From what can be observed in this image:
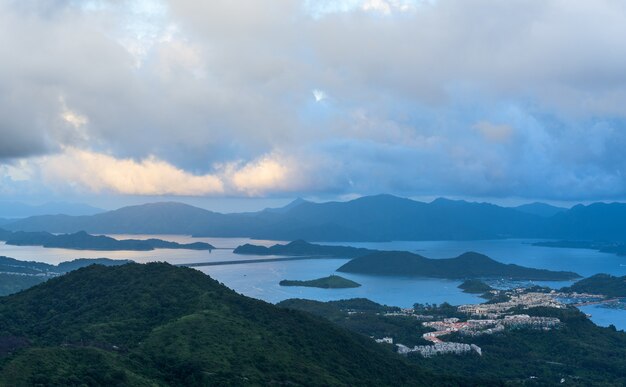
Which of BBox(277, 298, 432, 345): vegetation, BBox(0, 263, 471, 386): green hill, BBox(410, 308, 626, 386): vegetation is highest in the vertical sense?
BBox(0, 263, 471, 386): green hill

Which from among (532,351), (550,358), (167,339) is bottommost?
(550,358)

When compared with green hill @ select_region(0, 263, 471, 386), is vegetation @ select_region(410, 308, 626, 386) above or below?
below

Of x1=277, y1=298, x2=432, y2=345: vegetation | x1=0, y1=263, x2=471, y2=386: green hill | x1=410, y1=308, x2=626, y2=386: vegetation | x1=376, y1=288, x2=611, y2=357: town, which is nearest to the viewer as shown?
x1=0, y1=263, x2=471, y2=386: green hill

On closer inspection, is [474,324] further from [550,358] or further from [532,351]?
[550,358]

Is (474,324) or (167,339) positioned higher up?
(167,339)

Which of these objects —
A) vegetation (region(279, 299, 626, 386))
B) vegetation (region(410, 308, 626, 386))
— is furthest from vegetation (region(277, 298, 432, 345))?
vegetation (region(410, 308, 626, 386))

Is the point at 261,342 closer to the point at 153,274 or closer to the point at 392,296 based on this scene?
the point at 153,274

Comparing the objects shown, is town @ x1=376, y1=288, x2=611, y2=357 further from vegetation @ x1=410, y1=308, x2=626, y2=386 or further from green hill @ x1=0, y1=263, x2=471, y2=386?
green hill @ x1=0, y1=263, x2=471, y2=386

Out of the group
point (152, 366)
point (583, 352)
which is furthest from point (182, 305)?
point (583, 352)

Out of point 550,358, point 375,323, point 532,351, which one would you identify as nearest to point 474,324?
point 375,323
